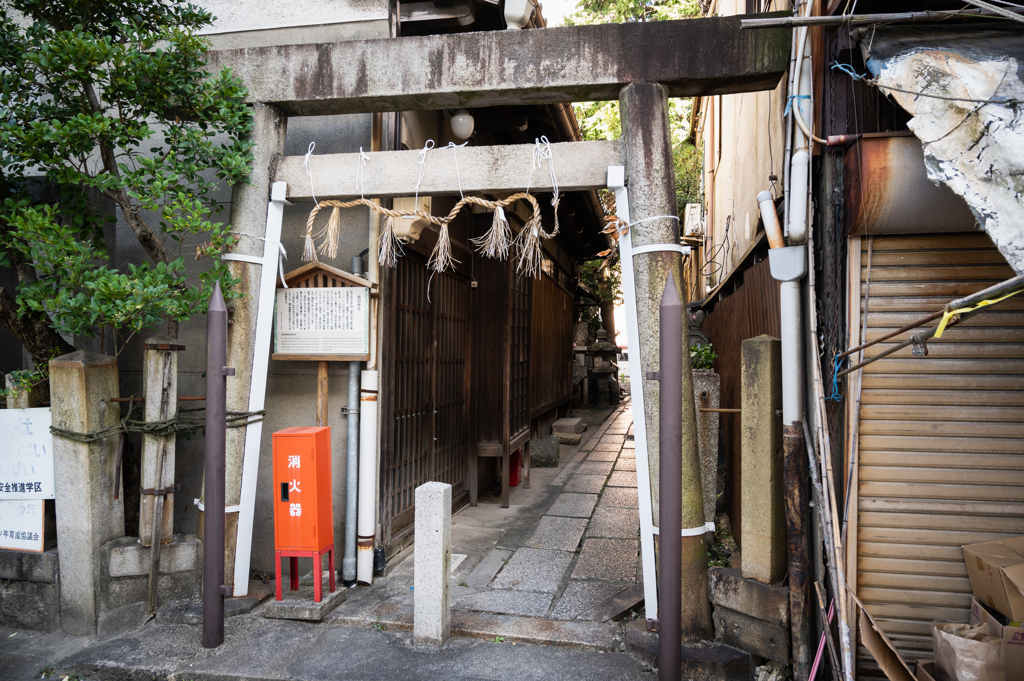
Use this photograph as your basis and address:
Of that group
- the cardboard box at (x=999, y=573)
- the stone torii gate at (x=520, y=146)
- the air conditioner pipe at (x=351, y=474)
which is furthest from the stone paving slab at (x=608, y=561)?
the cardboard box at (x=999, y=573)

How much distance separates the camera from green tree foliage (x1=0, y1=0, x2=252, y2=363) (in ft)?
14.5

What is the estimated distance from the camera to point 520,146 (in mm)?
4980

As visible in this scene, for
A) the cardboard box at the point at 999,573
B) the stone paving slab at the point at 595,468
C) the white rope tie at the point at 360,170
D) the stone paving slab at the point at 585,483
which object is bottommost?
Result: the stone paving slab at the point at 585,483

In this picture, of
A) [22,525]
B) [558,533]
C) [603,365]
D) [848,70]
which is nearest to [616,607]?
[558,533]

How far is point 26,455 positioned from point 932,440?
709 centimetres

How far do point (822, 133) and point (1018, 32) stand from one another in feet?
3.78

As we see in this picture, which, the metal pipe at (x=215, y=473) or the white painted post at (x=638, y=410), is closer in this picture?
the metal pipe at (x=215, y=473)

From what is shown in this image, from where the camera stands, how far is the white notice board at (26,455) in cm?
513

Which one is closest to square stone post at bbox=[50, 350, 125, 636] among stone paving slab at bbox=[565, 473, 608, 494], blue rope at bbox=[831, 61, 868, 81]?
blue rope at bbox=[831, 61, 868, 81]

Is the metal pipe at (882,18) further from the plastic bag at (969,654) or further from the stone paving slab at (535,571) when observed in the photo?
the stone paving slab at (535,571)

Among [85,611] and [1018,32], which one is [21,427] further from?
[1018,32]

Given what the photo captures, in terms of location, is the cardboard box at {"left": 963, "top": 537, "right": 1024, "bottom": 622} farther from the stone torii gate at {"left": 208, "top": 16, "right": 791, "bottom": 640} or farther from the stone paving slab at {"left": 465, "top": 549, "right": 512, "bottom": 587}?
the stone paving slab at {"left": 465, "top": 549, "right": 512, "bottom": 587}

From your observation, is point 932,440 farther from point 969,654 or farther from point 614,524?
point 614,524

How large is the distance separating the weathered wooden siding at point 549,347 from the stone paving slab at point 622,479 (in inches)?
78.0
